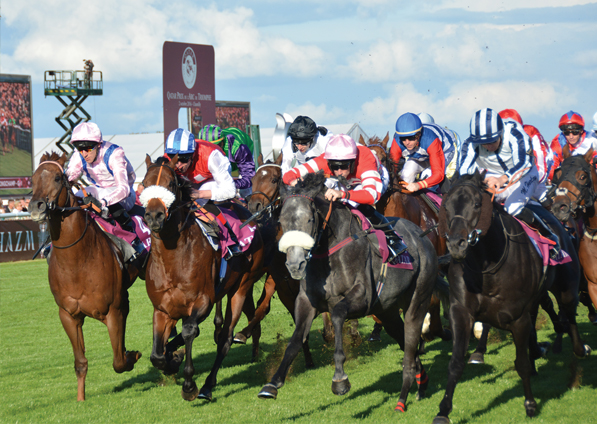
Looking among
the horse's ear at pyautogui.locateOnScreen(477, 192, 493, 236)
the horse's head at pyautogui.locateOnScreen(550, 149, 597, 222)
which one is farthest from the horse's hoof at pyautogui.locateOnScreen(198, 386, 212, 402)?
the horse's head at pyautogui.locateOnScreen(550, 149, 597, 222)

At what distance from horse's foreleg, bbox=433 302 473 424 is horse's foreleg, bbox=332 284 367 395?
0.72 metres

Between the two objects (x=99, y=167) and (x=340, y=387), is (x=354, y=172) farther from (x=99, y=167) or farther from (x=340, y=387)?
(x=99, y=167)

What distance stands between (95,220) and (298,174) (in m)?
2.28

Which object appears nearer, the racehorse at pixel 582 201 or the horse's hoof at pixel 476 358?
the racehorse at pixel 582 201

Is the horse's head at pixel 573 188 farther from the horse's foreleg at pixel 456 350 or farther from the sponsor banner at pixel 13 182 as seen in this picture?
the sponsor banner at pixel 13 182

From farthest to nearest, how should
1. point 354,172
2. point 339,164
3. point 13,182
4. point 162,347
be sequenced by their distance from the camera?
point 13,182 → point 162,347 → point 354,172 → point 339,164

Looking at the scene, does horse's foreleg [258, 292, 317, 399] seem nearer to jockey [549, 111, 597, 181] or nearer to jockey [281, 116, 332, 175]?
jockey [281, 116, 332, 175]

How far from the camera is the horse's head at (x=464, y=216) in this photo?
14.8 feet

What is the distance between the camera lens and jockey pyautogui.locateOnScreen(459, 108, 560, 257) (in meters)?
5.45

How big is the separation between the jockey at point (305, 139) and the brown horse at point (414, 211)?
2.66 feet

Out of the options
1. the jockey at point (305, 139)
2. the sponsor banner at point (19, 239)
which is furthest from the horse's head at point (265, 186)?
the sponsor banner at point (19, 239)

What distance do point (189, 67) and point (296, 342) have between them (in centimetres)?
1858

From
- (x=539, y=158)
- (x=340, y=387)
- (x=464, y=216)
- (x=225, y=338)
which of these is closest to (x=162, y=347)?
(x=225, y=338)

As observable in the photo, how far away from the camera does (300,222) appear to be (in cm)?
445
